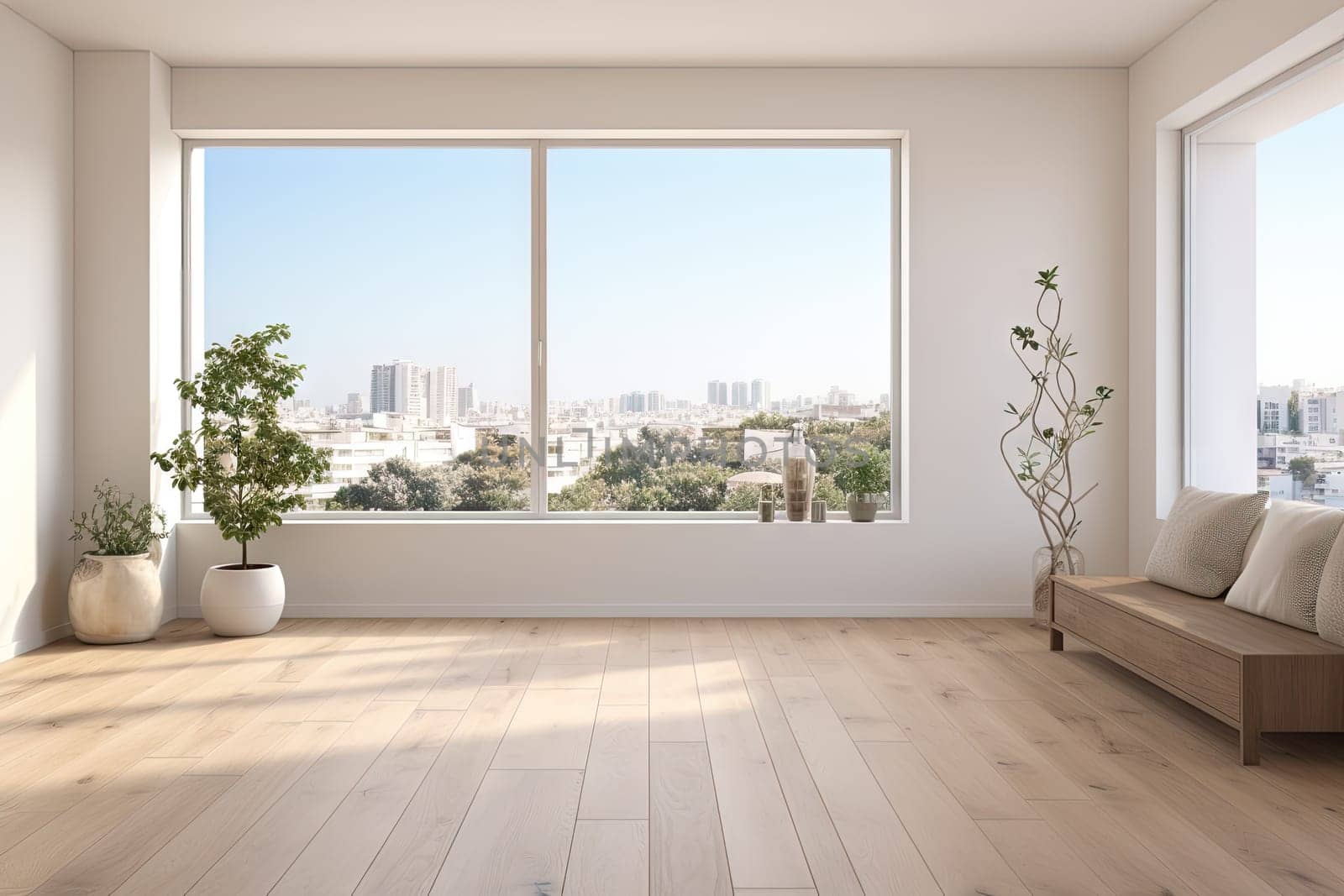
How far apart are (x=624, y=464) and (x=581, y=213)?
1.43 meters

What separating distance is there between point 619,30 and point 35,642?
3996 millimetres

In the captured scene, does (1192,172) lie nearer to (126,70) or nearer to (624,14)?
(624,14)

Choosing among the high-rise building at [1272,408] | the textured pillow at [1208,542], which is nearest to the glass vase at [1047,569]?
the textured pillow at [1208,542]

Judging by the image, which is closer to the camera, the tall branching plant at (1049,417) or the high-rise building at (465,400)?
the tall branching plant at (1049,417)

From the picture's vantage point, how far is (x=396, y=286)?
558 centimetres

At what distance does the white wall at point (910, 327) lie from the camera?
5324mm

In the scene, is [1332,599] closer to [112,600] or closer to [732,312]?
[732,312]

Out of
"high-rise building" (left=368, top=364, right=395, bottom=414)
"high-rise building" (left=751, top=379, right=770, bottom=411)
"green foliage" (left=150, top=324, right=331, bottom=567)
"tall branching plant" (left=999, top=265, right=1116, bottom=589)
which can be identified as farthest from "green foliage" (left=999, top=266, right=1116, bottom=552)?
"green foliage" (left=150, top=324, right=331, bottom=567)

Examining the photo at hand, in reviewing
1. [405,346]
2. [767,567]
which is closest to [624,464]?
[767,567]

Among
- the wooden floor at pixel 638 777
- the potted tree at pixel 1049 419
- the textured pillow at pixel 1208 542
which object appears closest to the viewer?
the wooden floor at pixel 638 777

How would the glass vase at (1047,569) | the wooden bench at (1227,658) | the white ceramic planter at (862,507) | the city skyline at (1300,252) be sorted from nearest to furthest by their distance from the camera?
the wooden bench at (1227,658) < the city skyline at (1300,252) < the glass vase at (1047,569) < the white ceramic planter at (862,507)

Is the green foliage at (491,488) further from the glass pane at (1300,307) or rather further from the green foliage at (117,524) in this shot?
the glass pane at (1300,307)

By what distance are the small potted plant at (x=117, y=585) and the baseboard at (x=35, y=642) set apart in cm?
7

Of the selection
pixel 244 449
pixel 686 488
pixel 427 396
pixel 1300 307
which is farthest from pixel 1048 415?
pixel 244 449
